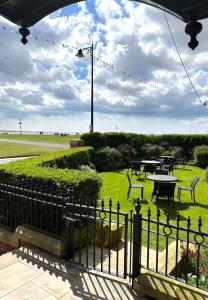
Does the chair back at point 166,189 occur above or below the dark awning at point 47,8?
below

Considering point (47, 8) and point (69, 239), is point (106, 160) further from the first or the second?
point (47, 8)

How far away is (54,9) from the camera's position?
2.05 m

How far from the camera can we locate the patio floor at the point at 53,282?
12.4ft

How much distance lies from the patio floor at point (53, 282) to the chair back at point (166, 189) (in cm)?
503

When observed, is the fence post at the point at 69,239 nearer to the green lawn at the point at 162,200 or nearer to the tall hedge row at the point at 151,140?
the green lawn at the point at 162,200

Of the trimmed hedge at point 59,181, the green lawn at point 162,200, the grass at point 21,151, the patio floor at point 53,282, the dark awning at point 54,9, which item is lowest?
the green lawn at point 162,200

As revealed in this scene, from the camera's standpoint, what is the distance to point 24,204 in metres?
5.70

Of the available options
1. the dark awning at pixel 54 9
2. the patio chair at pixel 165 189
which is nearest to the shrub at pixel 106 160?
the patio chair at pixel 165 189

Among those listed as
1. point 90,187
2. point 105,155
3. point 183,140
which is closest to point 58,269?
point 90,187

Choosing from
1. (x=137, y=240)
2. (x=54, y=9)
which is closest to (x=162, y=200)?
(x=137, y=240)

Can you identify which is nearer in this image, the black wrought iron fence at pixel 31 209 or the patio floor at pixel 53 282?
the patio floor at pixel 53 282

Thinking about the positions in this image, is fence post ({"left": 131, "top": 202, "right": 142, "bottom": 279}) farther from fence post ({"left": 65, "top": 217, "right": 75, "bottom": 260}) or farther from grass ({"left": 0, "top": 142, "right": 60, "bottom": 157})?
grass ({"left": 0, "top": 142, "right": 60, "bottom": 157})

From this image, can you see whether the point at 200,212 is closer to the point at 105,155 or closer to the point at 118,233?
the point at 118,233

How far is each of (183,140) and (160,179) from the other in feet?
42.4
